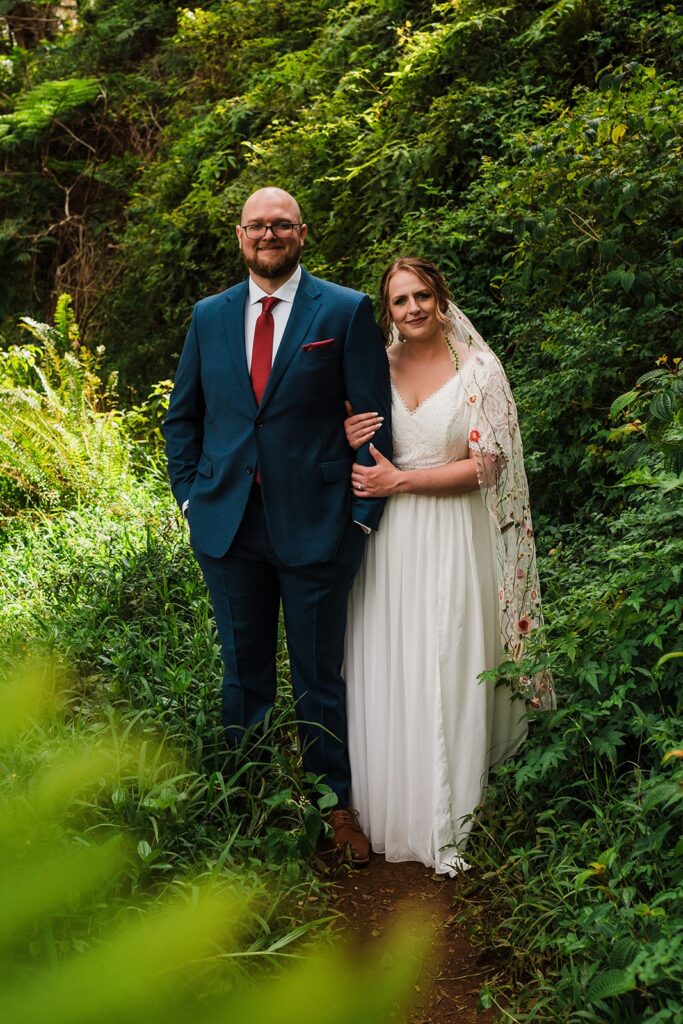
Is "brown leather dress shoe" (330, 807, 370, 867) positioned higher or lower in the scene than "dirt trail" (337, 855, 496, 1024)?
higher

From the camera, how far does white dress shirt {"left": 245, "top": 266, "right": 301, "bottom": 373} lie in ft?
11.1

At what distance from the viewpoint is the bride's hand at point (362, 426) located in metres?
3.34

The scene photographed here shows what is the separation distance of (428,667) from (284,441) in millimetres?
909

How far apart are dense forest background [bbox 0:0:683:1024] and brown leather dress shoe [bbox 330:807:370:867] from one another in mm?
163

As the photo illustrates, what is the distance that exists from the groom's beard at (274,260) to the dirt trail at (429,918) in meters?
2.04

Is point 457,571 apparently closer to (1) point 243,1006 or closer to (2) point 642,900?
(2) point 642,900

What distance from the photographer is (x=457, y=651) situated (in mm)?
3412

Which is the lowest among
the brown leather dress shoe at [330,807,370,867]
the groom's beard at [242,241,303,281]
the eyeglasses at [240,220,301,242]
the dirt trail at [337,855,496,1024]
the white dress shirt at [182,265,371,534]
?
the dirt trail at [337,855,496,1024]

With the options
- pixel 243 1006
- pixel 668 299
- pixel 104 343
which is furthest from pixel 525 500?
pixel 104 343

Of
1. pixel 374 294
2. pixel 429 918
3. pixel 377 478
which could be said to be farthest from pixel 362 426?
pixel 374 294

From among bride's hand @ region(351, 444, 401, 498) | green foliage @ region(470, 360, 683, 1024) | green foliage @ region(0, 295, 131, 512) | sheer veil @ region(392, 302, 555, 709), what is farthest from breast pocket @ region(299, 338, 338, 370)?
green foliage @ region(0, 295, 131, 512)

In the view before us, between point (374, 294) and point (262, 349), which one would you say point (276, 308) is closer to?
point (262, 349)

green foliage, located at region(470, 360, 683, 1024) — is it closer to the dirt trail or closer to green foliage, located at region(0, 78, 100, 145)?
the dirt trail

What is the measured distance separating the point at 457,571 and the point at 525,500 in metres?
0.34
